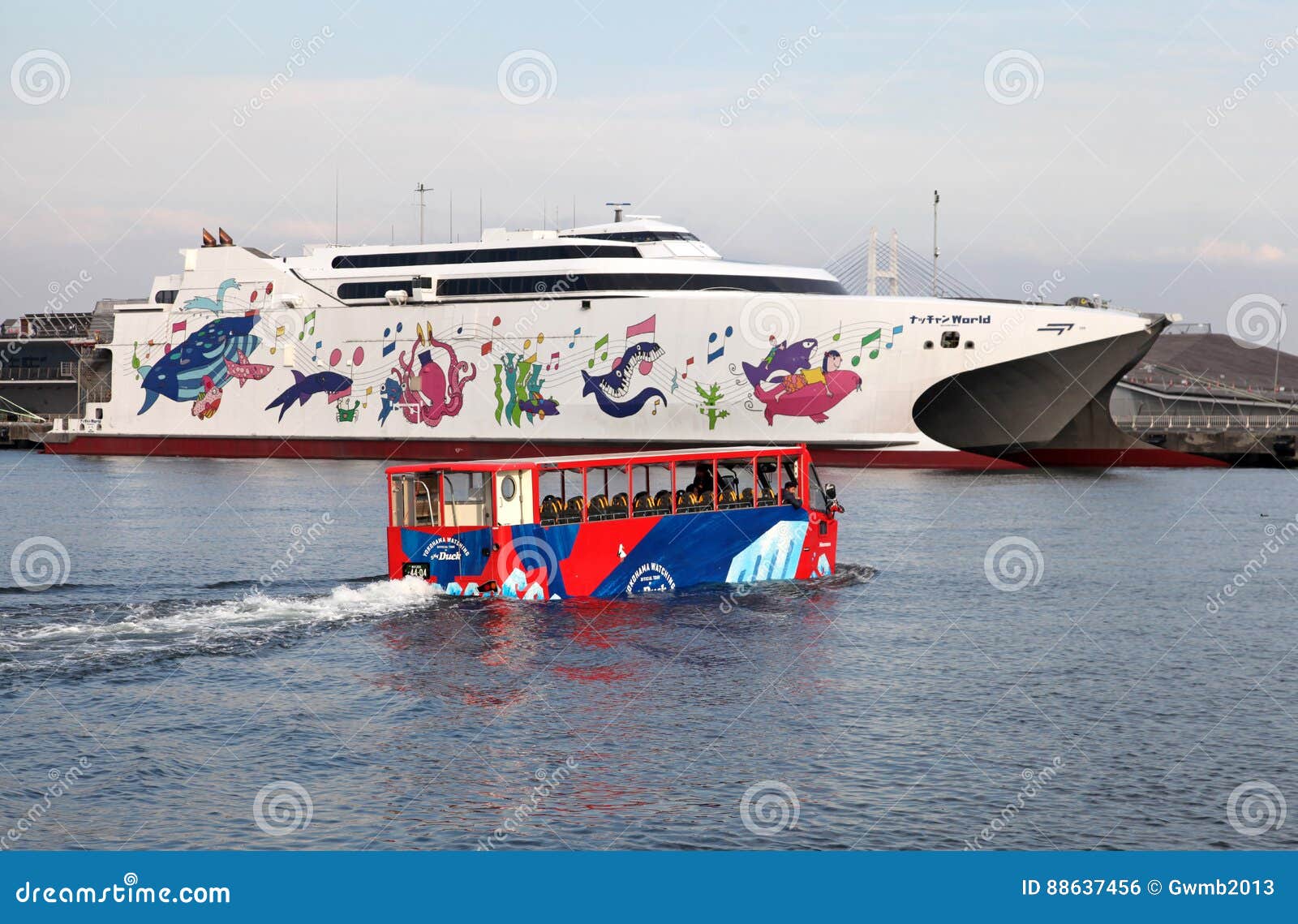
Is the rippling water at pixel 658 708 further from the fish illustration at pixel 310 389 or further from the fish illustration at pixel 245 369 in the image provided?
the fish illustration at pixel 245 369

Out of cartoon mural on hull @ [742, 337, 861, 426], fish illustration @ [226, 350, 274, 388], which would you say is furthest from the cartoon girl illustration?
fish illustration @ [226, 350, 274, 388]

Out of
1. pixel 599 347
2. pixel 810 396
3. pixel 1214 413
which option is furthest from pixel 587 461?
pixel 1214 413

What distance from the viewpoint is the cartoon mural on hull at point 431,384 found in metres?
69.3

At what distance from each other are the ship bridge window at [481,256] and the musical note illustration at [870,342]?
494 inches

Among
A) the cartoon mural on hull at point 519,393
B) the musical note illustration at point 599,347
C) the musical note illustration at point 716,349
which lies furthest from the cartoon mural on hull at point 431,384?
the musical note illustration at point 716,349

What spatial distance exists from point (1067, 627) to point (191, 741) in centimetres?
1479

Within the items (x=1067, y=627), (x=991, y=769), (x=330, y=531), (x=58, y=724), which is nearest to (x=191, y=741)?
(x=58, y=724)

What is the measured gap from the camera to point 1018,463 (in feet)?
211

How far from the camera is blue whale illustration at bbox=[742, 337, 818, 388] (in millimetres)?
61281

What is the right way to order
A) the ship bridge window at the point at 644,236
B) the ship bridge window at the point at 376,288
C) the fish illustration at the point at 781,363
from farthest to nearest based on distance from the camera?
the ship bridge window at the point at 376,288 < the ship bridge window at the point at 644,236 < the fish illustration at the point at 781,363

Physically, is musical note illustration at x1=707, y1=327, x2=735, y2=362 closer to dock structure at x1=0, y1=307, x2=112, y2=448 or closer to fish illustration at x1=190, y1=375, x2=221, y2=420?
fish illustration at x1=190, y1=375, x2=221, y2=420

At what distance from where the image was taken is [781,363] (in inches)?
2422

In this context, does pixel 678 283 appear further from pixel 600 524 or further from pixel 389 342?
pixel 600 524

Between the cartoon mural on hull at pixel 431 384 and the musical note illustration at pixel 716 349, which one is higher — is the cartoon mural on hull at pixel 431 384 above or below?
below
